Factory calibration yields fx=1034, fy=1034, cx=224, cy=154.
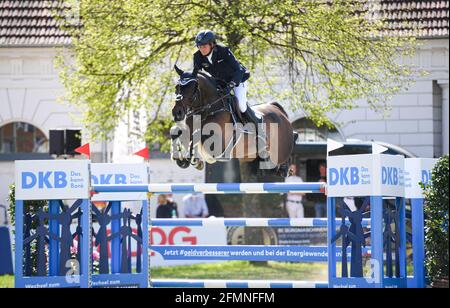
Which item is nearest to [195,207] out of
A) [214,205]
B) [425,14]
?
[214,205]

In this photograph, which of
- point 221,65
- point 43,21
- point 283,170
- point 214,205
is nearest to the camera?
point 221,65

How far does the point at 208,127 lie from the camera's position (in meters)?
10.4

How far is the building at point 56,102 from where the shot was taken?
23.1m

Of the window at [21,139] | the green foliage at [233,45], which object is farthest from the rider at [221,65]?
the window at [21,139]

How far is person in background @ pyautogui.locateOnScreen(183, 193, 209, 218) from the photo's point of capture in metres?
20.0

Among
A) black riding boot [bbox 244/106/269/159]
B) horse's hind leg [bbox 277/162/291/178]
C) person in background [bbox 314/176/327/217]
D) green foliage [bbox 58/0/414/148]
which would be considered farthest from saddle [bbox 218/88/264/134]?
person in background [bbox 314/176/327/217]

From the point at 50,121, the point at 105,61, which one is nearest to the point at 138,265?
the point at 105,61

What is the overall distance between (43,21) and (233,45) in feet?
27.7

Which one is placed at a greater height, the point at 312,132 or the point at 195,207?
the point at 312,132

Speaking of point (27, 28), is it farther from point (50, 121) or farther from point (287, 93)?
point (287, 93)

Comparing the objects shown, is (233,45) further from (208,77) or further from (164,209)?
(208,77)

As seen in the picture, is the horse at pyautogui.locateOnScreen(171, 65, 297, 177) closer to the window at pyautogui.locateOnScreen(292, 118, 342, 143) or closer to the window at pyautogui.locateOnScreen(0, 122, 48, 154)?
the window at pyautogui.locateOnScreen(292, 118, 342, 143)

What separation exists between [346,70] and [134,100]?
3629mm

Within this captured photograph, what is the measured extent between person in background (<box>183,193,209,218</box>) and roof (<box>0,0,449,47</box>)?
16.9ft
